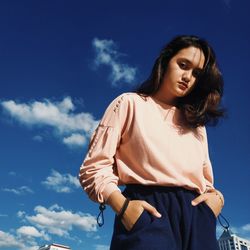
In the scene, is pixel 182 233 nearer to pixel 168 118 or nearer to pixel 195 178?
pixel 195 178

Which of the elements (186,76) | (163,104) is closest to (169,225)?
(163,104)

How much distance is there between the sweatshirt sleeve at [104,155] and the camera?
6.16 ft

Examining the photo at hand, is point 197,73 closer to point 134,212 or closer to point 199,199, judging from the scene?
point 199,199

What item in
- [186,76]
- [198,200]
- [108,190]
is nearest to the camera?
[108,190]

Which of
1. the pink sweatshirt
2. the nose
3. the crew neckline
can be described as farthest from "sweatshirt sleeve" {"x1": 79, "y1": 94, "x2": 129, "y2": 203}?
the nose

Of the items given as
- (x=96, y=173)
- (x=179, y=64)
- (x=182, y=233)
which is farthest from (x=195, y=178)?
(x=179, y=64)

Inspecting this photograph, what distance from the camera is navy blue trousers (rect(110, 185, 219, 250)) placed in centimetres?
167

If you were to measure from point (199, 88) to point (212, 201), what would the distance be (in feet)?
2.86

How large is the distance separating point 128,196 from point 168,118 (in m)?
0.67

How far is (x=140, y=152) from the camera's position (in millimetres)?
2053

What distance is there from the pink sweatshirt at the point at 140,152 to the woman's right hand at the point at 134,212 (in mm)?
154

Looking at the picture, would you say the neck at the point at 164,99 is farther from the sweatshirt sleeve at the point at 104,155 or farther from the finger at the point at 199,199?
the finger at the point at 199,199

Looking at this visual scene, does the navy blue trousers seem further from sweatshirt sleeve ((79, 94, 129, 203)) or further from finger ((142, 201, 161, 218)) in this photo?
sweatshirt sleeve ((79, 94, 129, 203))

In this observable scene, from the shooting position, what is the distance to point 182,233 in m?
1.79
